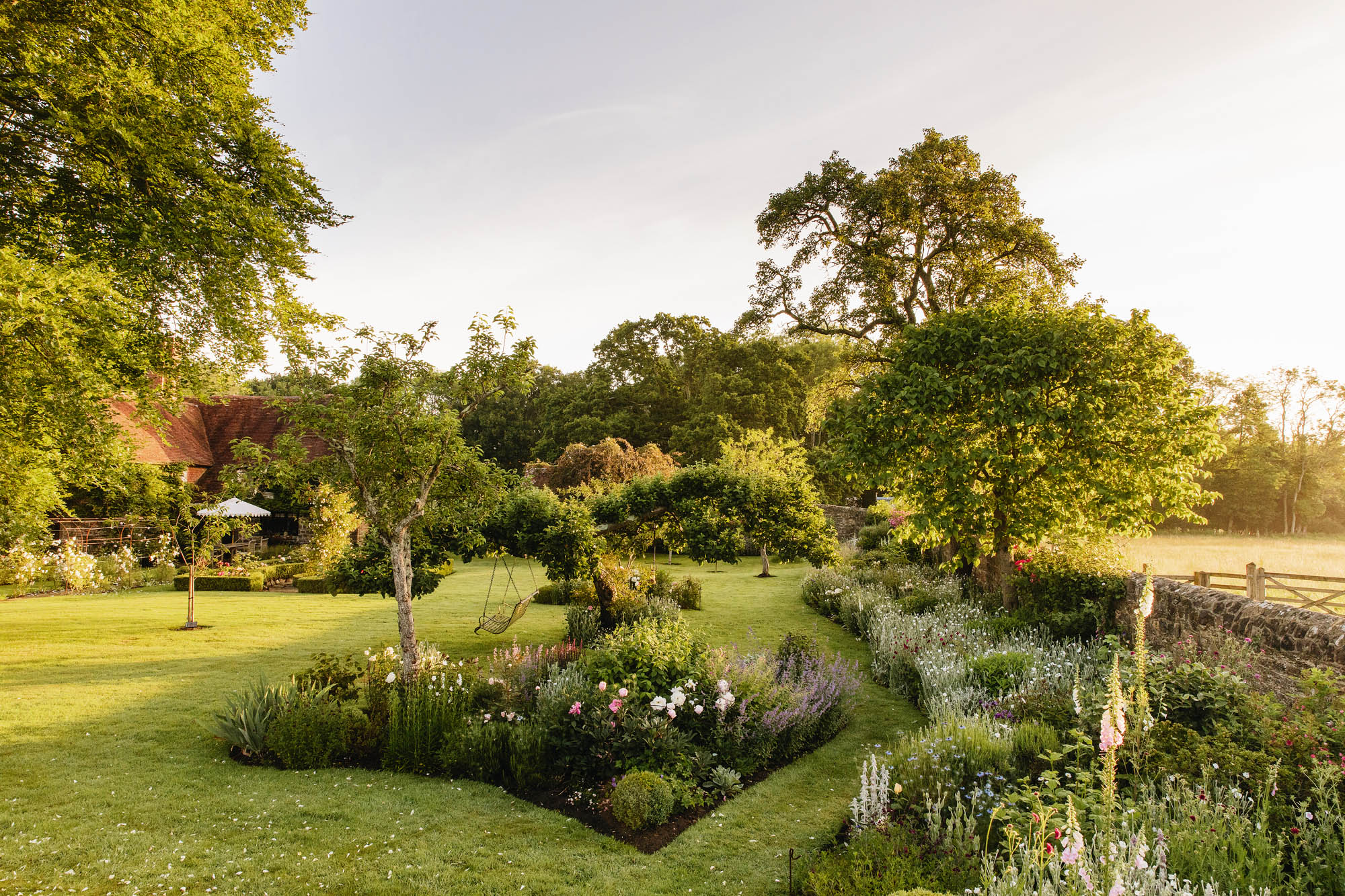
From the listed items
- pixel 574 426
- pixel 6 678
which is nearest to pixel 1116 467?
pixel 6 678

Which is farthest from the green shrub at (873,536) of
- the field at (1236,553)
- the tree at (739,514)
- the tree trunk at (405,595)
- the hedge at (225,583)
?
the hedge at (225,583)

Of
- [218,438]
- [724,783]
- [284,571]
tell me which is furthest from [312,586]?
[724,783]

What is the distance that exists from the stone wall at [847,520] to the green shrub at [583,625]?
1578 centimetres

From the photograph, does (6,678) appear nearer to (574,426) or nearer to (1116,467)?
(1116,467)

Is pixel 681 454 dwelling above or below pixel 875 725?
above

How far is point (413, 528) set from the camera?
962 centimetres

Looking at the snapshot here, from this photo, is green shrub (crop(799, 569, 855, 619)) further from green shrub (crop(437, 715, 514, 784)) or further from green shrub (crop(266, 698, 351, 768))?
green shrub (crop(266, 698, 351, 768))

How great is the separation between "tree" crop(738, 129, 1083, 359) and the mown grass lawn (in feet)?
37.9

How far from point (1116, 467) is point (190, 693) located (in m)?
15.0

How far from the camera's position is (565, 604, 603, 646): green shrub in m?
12.3

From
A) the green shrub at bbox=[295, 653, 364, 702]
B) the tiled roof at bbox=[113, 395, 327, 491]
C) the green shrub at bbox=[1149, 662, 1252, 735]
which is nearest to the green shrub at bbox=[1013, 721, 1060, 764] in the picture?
the green shrub at bbox=[1149, 662, 1252, 735]

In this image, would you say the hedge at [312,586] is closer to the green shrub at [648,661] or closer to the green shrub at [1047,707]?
the green shrub at [648,661]

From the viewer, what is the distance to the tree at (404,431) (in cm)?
798

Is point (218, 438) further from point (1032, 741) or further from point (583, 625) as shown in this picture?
point (1032, 741)
